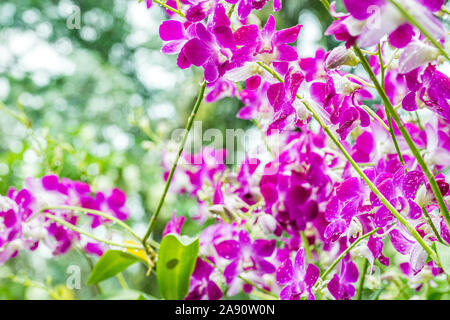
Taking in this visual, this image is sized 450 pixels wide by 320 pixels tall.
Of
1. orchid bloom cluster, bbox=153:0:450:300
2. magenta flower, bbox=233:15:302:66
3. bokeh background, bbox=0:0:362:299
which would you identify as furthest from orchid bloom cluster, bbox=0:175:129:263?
bokeh background, bbox=0:0:362:299

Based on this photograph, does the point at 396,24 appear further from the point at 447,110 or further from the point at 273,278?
the point at 273,278

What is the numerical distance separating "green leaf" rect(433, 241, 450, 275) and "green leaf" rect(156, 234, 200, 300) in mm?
214

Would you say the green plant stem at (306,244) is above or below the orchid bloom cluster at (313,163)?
below

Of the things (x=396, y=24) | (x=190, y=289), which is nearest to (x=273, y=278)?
(x=190, y=289)

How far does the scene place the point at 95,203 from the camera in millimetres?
575

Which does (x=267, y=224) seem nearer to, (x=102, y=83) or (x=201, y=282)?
(x=201, y=282)

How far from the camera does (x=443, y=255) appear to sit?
0.26 metres

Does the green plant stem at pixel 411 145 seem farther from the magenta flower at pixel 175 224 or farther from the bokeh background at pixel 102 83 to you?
the bokeh background at pixel 102 83

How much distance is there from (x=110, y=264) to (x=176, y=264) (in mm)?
92

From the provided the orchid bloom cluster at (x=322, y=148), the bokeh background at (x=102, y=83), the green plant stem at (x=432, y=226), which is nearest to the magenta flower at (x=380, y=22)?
the orchid bloom cluster at (x=322, y=148)

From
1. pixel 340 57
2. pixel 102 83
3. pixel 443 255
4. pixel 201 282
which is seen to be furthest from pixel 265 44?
pixel 102 83

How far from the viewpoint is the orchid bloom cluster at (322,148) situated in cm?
27

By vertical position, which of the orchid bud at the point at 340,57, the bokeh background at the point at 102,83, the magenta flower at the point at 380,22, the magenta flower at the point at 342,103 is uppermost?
the magenta flower at the point at 380,22

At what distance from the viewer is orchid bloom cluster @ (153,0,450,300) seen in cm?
27
